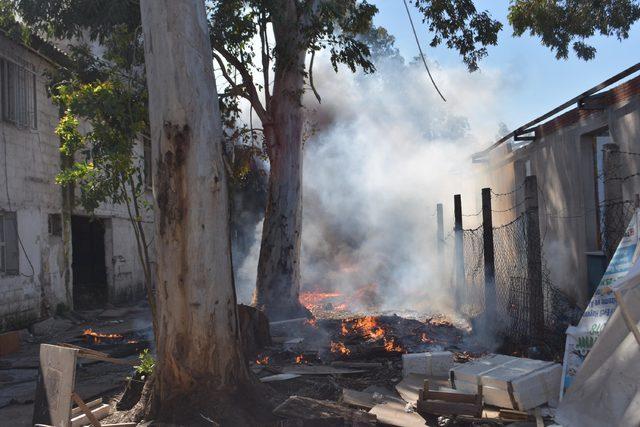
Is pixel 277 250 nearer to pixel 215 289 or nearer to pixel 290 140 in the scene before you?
pixel 290 140

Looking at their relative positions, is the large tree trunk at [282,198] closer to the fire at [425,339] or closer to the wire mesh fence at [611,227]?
the fire at [425,339]

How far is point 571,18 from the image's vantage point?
13852mm

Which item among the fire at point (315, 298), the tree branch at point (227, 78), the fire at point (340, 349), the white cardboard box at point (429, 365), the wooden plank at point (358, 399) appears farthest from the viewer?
the fire at point (315, 298)

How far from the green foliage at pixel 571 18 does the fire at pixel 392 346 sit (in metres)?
7.85

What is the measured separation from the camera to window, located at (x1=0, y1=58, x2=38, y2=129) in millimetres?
12453

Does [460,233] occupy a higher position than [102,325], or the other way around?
[460,233]

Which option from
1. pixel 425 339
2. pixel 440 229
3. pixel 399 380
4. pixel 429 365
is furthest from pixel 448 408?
pixel 440 229

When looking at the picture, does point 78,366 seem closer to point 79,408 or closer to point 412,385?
point 79,408

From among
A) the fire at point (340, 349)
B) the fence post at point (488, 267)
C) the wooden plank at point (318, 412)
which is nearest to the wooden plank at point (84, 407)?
the wooden plank at point (318, 412)

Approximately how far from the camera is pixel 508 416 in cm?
570

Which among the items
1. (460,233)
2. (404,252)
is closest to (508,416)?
(460,233)

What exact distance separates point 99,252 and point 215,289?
41.8 feet

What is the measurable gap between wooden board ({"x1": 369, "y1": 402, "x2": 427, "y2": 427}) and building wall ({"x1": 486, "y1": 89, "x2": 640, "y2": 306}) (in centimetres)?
462

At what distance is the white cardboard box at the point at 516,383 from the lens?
574 centimetres
